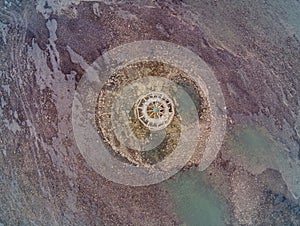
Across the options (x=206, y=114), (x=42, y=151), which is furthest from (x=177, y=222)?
(x=42, y=151)

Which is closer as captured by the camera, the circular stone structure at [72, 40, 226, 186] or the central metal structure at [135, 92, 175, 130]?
the central metal structure at [135, 92, 175, 130]

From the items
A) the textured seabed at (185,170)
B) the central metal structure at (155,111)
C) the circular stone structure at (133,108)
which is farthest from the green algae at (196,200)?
the central metal structure at (155,111)

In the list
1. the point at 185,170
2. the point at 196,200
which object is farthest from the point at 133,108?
the point at 196,200

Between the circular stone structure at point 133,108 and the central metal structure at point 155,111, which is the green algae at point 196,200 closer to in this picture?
the circular stone structure at point 133,108

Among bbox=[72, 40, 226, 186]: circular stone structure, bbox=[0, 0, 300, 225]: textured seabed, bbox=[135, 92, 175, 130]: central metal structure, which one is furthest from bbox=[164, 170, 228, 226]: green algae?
bbox=[135, 92, 175, 130]: central metal structure

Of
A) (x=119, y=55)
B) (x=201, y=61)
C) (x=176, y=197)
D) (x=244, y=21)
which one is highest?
(x=244, y=21)

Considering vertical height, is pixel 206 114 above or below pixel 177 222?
above

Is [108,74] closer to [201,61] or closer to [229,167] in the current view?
[201,61]

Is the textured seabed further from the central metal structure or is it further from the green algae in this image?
the central metal structure

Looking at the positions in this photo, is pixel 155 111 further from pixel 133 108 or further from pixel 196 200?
pixel 196 200
